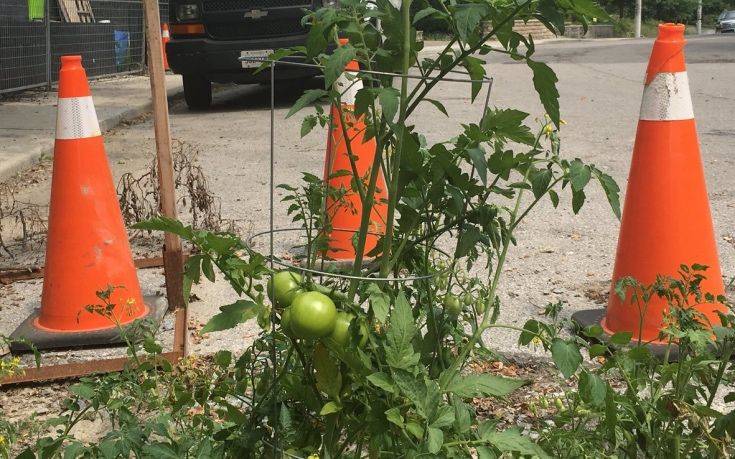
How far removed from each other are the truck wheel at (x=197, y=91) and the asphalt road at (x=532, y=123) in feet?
0.72

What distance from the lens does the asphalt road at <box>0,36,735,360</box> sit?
463cm

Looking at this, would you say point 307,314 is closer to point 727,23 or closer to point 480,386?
point 480,386

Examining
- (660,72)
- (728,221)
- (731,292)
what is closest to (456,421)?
(660,72)

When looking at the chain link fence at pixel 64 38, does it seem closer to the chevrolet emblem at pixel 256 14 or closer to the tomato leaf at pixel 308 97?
the chevrolet emblem at pixel 256 14

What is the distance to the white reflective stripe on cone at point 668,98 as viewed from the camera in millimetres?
3750

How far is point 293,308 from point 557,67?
18287 millimetres

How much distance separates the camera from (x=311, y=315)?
69.8 inches

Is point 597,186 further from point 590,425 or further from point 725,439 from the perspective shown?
point 725,439

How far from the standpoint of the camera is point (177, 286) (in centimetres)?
409

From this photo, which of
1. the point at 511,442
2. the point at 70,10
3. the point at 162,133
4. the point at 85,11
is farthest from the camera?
the point at 85,11

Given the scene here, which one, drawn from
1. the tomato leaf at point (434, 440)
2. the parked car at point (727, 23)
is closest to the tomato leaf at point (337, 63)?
the tomato leaf at point (434, 440)

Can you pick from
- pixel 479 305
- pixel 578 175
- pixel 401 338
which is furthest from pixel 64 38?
pixel 401 338

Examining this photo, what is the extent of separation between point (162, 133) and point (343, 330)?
224cm

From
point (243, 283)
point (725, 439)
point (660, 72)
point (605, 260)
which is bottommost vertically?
point (605, 260)
